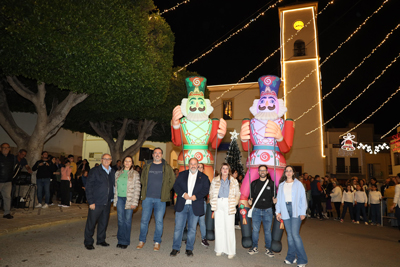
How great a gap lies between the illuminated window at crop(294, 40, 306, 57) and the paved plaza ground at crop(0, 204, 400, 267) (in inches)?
679

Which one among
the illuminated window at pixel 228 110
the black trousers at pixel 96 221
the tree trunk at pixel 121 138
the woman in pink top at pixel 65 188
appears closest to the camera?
the black trousers at pixel 96 221

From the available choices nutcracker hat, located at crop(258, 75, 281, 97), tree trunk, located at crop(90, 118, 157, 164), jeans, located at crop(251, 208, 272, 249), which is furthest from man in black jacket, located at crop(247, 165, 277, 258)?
tree trunk, located at crop(90, 118, 157, 164)

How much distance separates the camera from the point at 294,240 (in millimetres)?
4965

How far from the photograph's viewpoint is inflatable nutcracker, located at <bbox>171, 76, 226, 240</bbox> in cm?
689

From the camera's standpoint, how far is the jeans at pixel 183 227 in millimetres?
5414

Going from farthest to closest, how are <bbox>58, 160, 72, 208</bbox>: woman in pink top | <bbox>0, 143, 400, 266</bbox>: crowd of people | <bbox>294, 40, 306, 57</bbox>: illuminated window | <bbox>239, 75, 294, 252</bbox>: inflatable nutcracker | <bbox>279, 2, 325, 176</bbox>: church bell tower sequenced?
<bbox>294, 40, 306, 57</bbox>: illuminated window < <bbox>279, 2, 325, 176</bbox>: church bell tower < <bbox>58, 160, 72, 208</bbox>: woman in pink top < <bbox>239, 75, 294, 252</bbox>: inflatable nutcracker < <bbox>0, 143, 400, 266</bbox>: crowd of people

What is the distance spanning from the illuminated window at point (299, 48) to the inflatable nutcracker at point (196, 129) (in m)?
18.2

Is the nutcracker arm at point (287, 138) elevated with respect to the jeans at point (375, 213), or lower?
elevated

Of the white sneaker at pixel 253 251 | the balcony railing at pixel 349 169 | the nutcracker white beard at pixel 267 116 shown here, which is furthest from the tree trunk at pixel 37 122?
the balcony railing at pixel 349 169

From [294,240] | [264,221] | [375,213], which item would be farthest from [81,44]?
[375,213]

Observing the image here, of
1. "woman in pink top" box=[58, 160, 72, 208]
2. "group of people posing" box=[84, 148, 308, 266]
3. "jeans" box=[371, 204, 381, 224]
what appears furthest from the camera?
"jeans" box=[371, 204, 381, 224]

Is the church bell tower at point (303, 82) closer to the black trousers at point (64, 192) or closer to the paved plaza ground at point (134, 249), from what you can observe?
the paved plaza ground at point (134, 249)

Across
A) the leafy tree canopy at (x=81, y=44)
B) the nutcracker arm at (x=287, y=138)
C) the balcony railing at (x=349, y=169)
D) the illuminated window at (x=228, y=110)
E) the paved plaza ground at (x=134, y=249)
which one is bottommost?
the paved plaza ground at (x=134, y=249)

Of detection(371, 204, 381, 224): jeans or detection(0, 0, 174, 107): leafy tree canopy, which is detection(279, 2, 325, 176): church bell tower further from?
detection(0, 0, 174, 107): leafy tree canopy
